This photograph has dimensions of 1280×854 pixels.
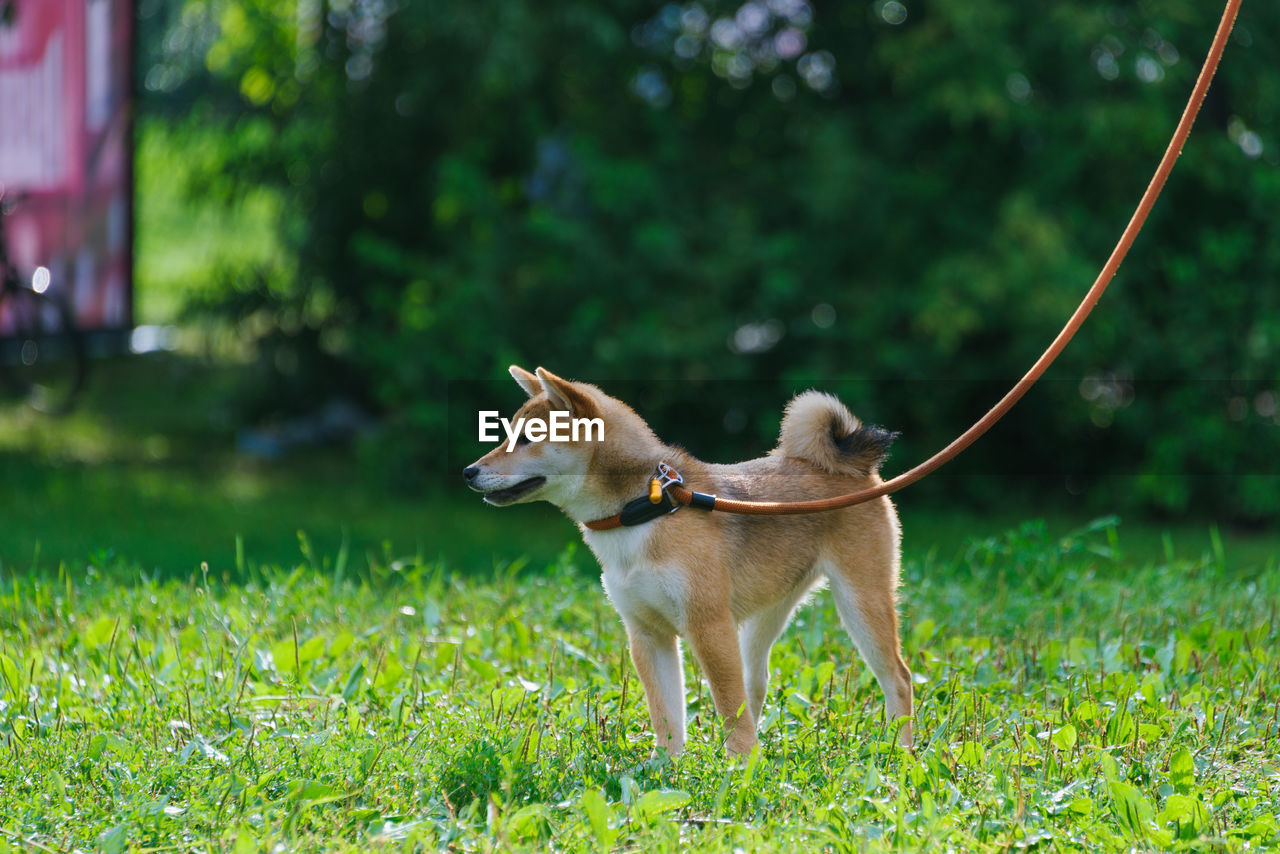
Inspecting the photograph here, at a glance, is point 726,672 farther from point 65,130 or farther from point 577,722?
point 65,130

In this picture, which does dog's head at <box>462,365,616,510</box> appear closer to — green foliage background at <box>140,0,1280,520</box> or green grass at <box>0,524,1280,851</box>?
green grass at <box>0,524,1280,851</box>

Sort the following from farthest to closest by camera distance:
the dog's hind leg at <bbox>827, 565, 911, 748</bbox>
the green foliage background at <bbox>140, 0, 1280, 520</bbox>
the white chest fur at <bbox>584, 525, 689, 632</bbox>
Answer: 1. the green foliage background at <bbox>140, 0, 1280, 520</bbox>
2. the dog's hind leg at <bbox>827, 565, 911, 748</bbox>
3. the white chest fur at <bbox>584, 525, 689, 632</bbox>

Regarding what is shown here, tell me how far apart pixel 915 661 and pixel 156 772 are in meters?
2.70

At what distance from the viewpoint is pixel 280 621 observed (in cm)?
555

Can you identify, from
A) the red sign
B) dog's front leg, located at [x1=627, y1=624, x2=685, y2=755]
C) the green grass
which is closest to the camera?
the green grass

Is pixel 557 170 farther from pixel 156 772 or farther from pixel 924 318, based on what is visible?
pixel 156 772

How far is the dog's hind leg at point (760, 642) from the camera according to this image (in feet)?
14.8

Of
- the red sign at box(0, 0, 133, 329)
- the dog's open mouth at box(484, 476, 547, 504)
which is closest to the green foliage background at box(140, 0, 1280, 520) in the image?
the red sign at box(0, 0, 133, 329)

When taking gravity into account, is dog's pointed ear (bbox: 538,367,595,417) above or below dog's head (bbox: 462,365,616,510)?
above

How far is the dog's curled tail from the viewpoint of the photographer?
4488 millimetres

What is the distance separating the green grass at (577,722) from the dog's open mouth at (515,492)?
71 cm

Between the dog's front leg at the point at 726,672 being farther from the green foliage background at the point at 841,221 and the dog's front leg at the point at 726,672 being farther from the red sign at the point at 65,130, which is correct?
the red sign at the point at 65,130

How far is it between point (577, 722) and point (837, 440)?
125cm

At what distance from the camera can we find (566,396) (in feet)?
13.4
